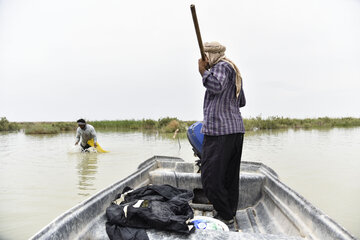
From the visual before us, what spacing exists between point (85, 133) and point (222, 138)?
7282 millimetres

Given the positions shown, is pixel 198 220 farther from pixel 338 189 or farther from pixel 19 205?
pixel 338 189

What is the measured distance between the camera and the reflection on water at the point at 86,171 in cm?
548

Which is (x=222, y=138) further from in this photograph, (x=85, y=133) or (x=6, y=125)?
(x=6, y=125)

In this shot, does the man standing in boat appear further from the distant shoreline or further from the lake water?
the distant shoreline

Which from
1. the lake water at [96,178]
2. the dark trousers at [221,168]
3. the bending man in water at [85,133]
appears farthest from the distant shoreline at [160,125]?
the dark trousers at [221,168]

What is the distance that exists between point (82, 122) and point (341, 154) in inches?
376

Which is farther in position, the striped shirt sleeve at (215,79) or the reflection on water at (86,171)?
the reflection on water at (86,171)

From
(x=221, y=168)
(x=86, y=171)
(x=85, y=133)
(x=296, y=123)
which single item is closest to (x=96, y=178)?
(x=86, y=171)

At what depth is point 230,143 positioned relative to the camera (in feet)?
7.16

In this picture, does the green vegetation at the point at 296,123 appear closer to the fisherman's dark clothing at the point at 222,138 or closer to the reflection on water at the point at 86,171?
the reflection on water at the point at 86,171

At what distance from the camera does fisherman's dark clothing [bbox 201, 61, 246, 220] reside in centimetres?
215

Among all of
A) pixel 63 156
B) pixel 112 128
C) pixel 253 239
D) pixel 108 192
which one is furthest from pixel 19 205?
pixel 112 128

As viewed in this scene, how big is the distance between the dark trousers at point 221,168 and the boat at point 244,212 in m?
0.28

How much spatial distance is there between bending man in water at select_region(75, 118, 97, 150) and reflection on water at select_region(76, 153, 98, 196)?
405 mm
